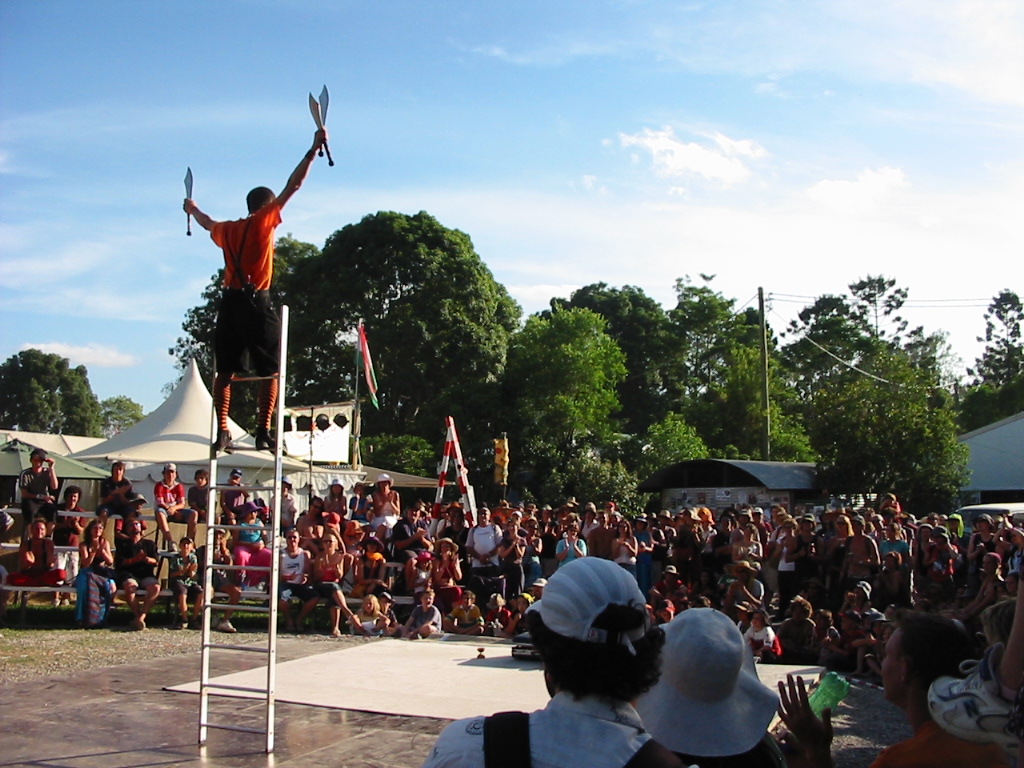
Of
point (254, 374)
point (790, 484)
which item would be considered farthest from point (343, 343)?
point (254, 374)

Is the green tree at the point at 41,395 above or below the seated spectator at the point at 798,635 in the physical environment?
above

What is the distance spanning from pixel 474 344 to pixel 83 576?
71.8 feet

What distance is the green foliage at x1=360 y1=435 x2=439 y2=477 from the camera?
3016cm

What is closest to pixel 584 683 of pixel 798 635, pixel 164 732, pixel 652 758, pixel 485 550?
pixel 652 758

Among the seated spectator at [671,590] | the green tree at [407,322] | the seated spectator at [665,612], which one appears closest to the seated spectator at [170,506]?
the seated spectator at [671,590]

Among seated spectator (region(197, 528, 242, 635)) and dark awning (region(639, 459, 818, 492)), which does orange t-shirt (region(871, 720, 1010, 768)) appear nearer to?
seated spectator (region(197, 528, 242, 635))

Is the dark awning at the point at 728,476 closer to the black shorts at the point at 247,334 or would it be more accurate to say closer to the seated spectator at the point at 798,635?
the seated spectator at the point at 798,635

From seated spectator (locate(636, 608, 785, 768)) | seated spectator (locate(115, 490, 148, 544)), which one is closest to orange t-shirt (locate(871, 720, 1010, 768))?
seated spectator (locate(636, 608, 785, 768))

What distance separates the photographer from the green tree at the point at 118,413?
249 feet

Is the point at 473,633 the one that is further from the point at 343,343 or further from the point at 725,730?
the point at 343,343

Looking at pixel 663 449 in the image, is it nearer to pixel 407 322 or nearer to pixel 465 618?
pixel 407 322

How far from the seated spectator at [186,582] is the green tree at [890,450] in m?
17.8

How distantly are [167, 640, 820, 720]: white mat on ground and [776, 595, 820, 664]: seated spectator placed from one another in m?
0.79

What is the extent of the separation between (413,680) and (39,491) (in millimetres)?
7319
